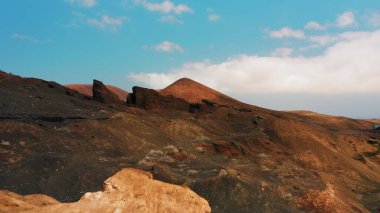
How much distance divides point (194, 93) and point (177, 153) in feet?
98.7

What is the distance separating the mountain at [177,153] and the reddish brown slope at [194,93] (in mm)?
9315

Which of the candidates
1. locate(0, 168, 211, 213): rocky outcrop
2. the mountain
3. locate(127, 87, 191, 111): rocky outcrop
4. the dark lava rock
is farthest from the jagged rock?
locate(0, 168, 211, 213): rocky outcrop

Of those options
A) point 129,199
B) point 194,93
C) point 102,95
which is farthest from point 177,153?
point 194,93

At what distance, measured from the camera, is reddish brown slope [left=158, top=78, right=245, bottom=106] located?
196ft

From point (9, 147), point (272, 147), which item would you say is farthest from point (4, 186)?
point (272, 147)

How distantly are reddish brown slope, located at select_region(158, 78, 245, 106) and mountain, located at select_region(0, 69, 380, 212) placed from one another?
9.31 meters

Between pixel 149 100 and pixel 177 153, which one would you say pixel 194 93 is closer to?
pixel 149 100

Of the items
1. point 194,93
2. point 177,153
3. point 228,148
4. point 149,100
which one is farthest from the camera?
point 194,93

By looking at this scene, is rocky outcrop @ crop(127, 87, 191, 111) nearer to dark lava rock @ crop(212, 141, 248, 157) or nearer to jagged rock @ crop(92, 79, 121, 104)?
jagged rock @ crop(92, 79, 121, 104)

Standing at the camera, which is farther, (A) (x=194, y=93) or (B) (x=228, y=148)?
(A) (x=194, y=93)

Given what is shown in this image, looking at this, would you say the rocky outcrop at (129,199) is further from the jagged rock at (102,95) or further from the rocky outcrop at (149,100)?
the rocky outcrop at (149,100)

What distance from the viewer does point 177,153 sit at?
103 ft

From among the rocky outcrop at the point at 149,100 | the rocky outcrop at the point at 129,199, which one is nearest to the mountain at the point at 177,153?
the rocky outcrop at the point at 149,100

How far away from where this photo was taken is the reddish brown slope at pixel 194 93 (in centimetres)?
5969
